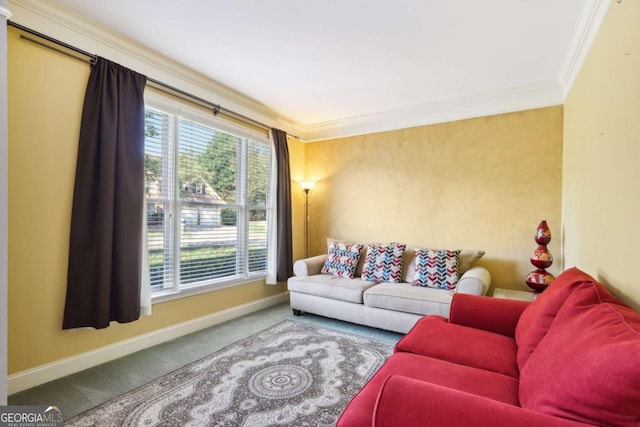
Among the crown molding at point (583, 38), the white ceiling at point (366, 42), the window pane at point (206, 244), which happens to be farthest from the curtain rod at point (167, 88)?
the crown molding at point (583, 38)

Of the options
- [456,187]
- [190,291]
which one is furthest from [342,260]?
[190,291]

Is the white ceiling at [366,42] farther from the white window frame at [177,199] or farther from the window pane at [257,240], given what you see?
the window pane at [257,240]

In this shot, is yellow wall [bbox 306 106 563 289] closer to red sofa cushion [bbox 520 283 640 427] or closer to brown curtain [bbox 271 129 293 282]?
brown curtain [bbox 271 129 293 282]

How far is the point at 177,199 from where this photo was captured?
303 centimetres

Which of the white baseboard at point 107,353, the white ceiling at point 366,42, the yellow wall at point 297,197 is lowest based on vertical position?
the white baseboard at point 107,353

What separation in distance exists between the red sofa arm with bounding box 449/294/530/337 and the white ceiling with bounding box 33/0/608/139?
197cm

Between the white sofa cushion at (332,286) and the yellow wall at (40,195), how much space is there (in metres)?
1.99

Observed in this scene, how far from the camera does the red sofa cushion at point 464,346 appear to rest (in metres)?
1.52

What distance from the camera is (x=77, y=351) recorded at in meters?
2.35

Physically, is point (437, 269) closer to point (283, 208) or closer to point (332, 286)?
point (332, 286)

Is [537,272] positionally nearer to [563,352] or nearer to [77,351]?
[563,352]

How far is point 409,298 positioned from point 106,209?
2708 mm

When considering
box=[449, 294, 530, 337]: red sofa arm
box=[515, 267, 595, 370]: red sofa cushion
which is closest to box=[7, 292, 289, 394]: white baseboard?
box=[449, 294, 530, 337]: red sofa arm

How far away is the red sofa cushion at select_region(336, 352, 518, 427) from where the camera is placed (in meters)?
1.12
